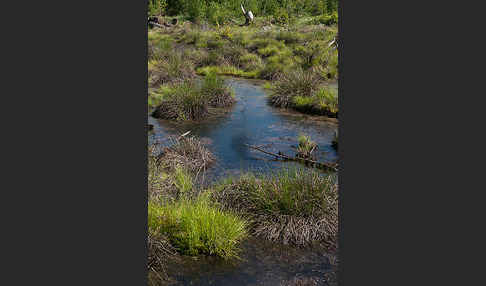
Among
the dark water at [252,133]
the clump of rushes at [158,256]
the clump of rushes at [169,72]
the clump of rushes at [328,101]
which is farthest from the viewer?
the clump of rushes at [169,72]

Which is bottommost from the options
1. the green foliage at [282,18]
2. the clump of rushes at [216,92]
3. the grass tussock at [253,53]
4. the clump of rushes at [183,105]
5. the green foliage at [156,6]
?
the clump of rushes at [183,105]

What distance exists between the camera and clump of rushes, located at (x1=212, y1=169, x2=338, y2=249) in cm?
715

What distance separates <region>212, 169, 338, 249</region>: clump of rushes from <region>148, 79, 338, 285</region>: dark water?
9.8 inches

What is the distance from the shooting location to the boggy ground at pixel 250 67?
15680 millimetres

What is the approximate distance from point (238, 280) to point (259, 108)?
11.2 metres

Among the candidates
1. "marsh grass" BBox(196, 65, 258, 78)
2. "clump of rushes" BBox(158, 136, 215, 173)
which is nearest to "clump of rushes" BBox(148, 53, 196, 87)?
"marsh grass" BBox(196, 65, 258, 78)

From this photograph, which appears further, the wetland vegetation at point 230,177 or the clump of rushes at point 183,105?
the clump of rushes at point 183,105

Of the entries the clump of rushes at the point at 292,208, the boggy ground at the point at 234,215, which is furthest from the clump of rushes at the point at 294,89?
the clump of rushes at the point at 292,208

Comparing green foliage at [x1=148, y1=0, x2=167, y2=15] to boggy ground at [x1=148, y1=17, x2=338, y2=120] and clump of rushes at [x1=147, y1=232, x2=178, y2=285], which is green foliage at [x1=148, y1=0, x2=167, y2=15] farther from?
clump of rushes at [x1=147, y1=232, x2=178, y2=285]

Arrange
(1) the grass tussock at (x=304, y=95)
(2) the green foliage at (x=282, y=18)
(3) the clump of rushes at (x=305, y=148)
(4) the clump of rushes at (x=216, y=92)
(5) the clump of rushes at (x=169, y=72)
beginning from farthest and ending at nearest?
(2) the green foliage at (x=282, y=18), (5) the clump of rushes at (x=169, y=72), (4) the clump of rushes at (x=216, y=92), (1) the grass tussock at (x=304, y=95), (3) the clump of rushes at (x=305, y=148)

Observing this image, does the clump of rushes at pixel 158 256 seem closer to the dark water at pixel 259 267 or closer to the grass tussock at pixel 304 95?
the dark water at pixel 259 267

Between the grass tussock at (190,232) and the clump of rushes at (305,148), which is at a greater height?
the clump of rushes at (305,148)

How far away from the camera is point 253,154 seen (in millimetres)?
11469

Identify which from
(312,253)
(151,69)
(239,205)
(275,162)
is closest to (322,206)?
(312,253)
